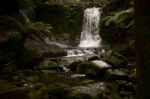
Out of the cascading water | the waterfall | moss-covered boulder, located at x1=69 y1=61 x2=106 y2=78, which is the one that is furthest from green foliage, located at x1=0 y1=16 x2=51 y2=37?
the waterfall

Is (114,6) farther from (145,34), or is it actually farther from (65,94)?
(145,34)

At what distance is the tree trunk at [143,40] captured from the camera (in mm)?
3133

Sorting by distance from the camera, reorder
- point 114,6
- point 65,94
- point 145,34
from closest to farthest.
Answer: point 145,34
point 65,94
point 114,6

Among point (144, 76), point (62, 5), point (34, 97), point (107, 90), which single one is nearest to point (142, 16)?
→ point (144, 76)

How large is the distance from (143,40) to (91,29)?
1623 cm

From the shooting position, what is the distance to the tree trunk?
10.3ft

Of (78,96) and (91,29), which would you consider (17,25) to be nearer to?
(78,96)

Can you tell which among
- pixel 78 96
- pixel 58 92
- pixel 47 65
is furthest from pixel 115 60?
pixel 78 96

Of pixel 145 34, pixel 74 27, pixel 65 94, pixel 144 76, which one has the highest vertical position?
pixel 74 27

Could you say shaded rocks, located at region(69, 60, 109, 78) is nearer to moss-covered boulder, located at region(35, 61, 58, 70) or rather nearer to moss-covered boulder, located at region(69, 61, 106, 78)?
moss-covered boulder, located at region(69, 61, 106, 78)

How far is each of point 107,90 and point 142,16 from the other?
388 cm

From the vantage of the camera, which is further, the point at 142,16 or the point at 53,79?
the point at 53,79

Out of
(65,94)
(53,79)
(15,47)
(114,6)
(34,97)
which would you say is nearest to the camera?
(34,97)

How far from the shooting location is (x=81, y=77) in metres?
9.55
